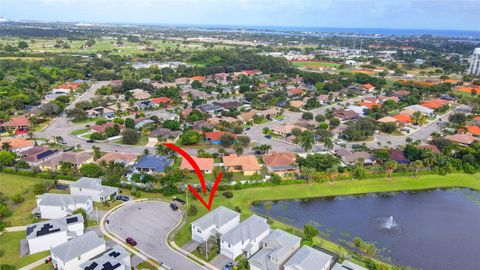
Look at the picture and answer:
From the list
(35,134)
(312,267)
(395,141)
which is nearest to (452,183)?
(395,141)

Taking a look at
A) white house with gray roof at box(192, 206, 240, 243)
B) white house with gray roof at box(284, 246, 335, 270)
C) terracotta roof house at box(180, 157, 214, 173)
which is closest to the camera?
white house with gray roof at box(284, 246, 335, 270)

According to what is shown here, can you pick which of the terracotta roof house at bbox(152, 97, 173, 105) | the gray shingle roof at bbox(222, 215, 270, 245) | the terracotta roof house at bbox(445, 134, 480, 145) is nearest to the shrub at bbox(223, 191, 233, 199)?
the gray shingle roof at bbox(222, 215, 270, 245)

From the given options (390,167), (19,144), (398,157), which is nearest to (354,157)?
(390,167)

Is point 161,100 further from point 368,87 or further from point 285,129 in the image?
point 368,87

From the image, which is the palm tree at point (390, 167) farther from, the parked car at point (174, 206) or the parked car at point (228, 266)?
the parked car at point (174, 206)

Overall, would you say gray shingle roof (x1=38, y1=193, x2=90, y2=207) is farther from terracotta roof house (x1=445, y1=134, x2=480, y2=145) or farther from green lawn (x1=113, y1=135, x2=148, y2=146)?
terracotta roof house (x1=445, y1=134, x2=480, y2=145)

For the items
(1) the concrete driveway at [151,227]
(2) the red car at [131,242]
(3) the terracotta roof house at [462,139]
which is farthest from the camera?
(3) the terracotta roof house at [462,139]

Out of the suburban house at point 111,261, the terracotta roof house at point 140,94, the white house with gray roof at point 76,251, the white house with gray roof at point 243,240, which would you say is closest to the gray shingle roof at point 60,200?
the white house with gray roof at point 76,251
